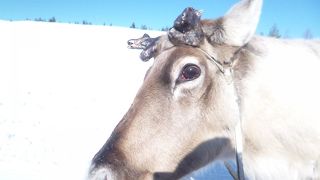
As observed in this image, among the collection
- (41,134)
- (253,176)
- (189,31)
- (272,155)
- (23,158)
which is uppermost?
(189,31)

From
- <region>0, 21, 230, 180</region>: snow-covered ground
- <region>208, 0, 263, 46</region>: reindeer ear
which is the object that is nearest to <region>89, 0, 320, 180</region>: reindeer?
<region>208, 0, 263, 46</region>: reindeer ear

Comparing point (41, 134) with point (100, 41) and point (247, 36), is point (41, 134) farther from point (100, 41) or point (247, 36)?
point (100, 41)

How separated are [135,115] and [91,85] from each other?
19584 mm

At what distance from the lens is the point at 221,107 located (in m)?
3.48

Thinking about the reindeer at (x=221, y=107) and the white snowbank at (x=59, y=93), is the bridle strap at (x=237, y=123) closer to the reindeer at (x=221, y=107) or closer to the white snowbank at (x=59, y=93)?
the reindeer at (x=221, y=107)

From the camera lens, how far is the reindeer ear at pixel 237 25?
3.31 m

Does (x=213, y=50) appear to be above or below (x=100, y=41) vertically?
above

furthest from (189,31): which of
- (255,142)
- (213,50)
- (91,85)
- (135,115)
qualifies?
(91,85)

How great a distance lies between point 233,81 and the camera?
11.5ft

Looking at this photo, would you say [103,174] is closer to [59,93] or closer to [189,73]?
[189,73]

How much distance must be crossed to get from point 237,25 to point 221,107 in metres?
0.65

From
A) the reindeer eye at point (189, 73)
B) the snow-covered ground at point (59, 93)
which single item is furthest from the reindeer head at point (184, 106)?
the snow-covered ground at point (59, 93)

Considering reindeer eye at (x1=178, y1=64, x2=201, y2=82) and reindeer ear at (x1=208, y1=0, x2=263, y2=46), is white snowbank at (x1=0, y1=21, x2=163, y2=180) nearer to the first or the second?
reindeer eye at (x1=178, y1=64, x2=201, y2=82)

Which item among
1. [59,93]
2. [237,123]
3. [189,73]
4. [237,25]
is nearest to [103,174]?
[189,73]
